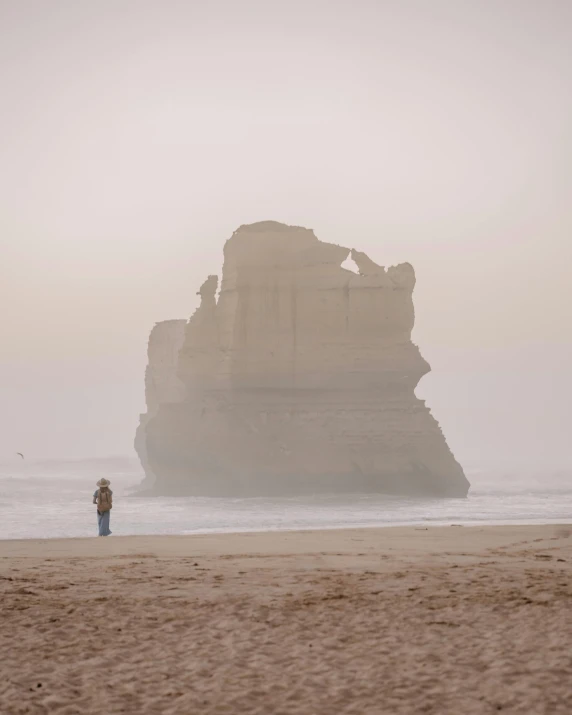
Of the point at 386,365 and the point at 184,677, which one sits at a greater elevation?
the point at 386,365

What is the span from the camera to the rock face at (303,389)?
48625 millimetres

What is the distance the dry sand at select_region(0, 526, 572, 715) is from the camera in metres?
5.34

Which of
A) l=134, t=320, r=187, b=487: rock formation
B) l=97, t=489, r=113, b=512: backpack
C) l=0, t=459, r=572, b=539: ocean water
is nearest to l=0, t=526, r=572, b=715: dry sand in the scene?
l=97, t=489, r=113, b=512: backpack

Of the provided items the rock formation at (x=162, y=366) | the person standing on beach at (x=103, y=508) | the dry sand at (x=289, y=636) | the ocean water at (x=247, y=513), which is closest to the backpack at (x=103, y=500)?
the person standing on beach at (x=103, y=508)

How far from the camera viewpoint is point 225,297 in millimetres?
53125

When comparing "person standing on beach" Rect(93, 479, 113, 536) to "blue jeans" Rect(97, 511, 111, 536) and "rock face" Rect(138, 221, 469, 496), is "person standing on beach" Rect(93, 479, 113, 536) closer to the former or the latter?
"blue jeans" Rect(97, 511, 111, 536)

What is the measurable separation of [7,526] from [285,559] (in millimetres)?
19039

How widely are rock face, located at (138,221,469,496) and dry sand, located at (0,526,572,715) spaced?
37.2 metres

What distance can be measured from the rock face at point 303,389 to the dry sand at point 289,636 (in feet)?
122

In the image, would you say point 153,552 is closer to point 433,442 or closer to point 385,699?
point 385,699

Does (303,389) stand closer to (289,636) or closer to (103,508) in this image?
(103,508)

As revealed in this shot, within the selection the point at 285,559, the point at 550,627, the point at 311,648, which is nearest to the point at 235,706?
the point at 311,648

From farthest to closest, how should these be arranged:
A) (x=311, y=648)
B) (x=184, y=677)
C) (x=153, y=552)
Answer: (x=153, y=552) < (x=311, y=648) < (x=184, y=677)

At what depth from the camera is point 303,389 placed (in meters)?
50.3
